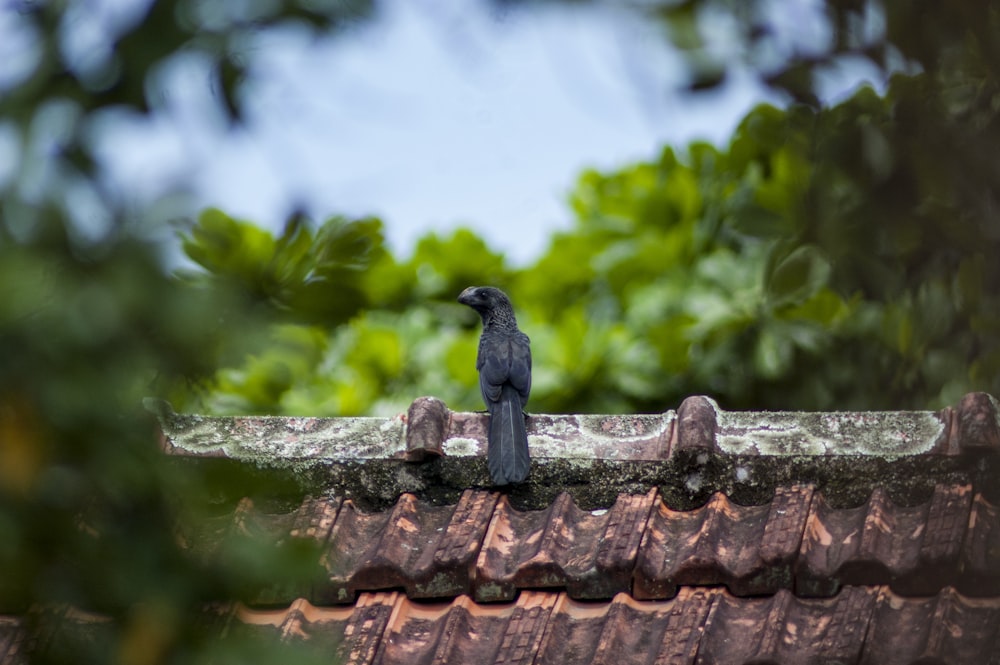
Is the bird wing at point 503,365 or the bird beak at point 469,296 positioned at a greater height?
the bird beak at point 469,296

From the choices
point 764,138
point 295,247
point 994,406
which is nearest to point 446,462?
point 764,138

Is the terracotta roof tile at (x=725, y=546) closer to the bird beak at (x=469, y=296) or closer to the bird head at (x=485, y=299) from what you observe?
the bird head at (x=485, y=299)

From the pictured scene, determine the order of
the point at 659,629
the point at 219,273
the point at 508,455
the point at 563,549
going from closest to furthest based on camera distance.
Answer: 1. the point at 219,273
2. the point at 659,629
3. the point at 563,549
4. the point at 508,455

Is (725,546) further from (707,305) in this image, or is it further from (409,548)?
(707,305)

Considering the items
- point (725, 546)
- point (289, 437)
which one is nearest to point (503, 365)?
point (289, 437)

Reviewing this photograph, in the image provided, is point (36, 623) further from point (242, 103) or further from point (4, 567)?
point (242, 103)

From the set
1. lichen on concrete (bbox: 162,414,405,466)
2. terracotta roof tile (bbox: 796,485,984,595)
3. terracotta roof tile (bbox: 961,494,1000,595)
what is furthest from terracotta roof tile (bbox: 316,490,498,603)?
terracotta roof tile (bbox: 961,494,1000,595)

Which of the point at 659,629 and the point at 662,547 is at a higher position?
the point at 662,547

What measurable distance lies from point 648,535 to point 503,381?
219cm

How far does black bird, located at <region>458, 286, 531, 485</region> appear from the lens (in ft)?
10.8

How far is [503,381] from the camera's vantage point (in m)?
5.14

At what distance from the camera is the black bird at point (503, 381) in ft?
10.8

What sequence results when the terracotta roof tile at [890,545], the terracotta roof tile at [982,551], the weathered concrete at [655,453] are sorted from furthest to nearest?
the weathered concrete at [655,453] → the terracotta roof tile at [890,545] → the terracotta roof tile at [982,551]

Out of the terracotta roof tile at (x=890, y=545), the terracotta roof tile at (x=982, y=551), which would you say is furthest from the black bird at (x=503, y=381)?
the terracotta roof tile at (x=982, y=551)
